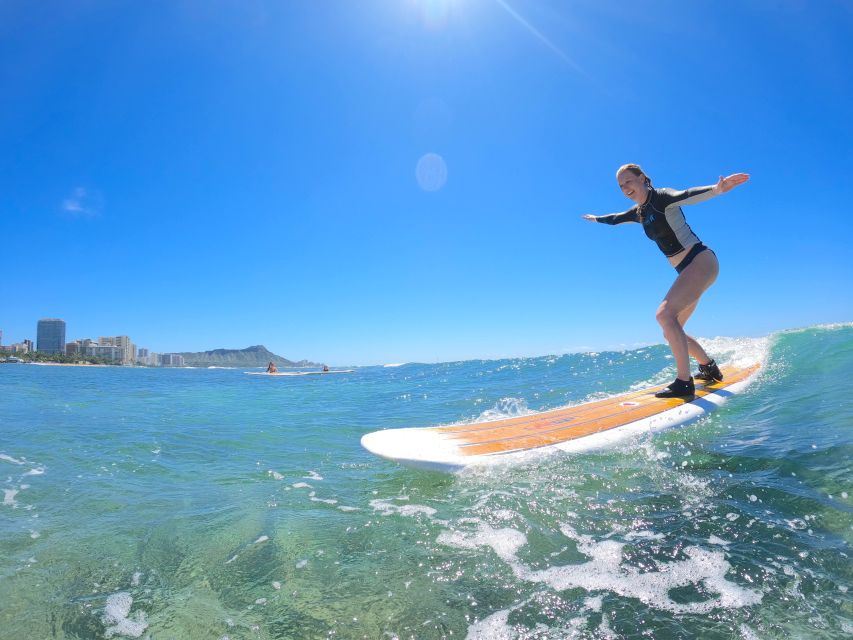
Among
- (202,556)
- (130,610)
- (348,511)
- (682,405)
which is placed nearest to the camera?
(130,610)

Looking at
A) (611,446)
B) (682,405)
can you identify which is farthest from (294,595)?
(682,405)

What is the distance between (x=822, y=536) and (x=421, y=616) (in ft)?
7.00

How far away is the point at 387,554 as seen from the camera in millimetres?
2270

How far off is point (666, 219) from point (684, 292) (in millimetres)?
912

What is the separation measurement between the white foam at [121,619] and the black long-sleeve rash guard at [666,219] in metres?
5.74

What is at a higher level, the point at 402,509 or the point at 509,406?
the point at 509,406

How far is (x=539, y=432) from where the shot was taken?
4.30m

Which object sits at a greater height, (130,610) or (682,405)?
(682,405)

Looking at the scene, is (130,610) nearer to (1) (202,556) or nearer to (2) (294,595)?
(1) (202,556)

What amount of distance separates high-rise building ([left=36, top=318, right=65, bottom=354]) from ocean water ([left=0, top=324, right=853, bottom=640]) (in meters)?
175

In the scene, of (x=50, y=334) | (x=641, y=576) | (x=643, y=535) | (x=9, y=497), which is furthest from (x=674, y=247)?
(x=50, y=334)

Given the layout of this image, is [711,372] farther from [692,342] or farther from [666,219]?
[666,219]

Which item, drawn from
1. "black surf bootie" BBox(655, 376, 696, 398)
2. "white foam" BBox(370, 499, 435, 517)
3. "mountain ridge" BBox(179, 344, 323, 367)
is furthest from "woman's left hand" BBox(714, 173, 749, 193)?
"mountain ridge" BBox(179, 344, 323, 367)

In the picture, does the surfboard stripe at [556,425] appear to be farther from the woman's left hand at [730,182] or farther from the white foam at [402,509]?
the woman's left hand at [730,182]
